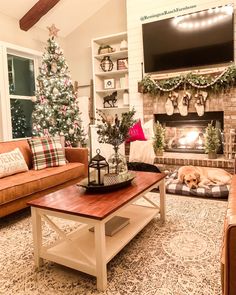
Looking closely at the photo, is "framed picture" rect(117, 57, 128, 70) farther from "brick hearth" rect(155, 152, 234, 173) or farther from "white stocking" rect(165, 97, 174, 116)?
"brick hearth" rect(155, 152, 234, 173)

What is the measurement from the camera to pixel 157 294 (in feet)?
4.94

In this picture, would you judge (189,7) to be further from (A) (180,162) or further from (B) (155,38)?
(A) (180,162)

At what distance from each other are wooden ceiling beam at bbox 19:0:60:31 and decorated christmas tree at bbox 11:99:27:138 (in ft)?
4.74

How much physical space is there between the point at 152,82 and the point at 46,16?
259 cm

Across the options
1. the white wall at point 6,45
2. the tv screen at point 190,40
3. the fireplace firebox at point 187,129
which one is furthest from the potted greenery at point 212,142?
the white wall at point 6,45

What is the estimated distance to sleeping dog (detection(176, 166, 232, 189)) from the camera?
11.0ft

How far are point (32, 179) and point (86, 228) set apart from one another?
36.2 inches

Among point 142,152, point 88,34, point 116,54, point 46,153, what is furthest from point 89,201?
point 88,34

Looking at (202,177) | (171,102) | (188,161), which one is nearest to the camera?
(202,177)

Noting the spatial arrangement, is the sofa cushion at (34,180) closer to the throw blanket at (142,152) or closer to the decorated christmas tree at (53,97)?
the throw blanket at (142,152)

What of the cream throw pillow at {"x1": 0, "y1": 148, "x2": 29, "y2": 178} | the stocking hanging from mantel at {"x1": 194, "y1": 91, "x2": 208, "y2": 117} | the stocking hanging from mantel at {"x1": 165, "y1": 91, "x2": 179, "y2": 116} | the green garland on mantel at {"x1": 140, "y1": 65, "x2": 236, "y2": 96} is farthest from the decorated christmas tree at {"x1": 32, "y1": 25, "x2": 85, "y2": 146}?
the stocking hanging from mantel at {"x1": 194, "y1": 91, "x2": 208, "y2": 117}

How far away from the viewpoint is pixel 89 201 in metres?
1.79

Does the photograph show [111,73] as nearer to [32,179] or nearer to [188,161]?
[188,161]

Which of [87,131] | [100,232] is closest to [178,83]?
[87,131]
